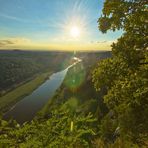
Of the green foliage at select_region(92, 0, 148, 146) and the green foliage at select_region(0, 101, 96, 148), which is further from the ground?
the green foliage at select_region(92, 0, 148, 146)

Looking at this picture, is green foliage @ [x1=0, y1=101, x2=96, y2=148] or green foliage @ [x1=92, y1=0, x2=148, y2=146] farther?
green foliage @ [x1=92, y1=0, x2=148, y2=146]

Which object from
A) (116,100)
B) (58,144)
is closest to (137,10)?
(116,100)

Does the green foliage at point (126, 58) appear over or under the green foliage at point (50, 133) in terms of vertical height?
over

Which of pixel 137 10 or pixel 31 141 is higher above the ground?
pixel 137 10

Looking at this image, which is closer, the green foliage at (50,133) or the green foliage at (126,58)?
the green foliage at (50,133)

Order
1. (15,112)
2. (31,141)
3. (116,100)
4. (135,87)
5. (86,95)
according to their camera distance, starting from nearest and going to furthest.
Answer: (31,141)
(135,87)
(116,100)
(86,95)
(15,112)

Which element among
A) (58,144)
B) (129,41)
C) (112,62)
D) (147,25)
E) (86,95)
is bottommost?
(86,95)

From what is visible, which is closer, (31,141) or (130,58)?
(31,141)

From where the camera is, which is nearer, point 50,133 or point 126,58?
point 50,133

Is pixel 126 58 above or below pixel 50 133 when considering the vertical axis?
above

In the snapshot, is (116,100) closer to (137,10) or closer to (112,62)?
(112,62)

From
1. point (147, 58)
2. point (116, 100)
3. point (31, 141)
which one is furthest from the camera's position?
point (116, 100)
